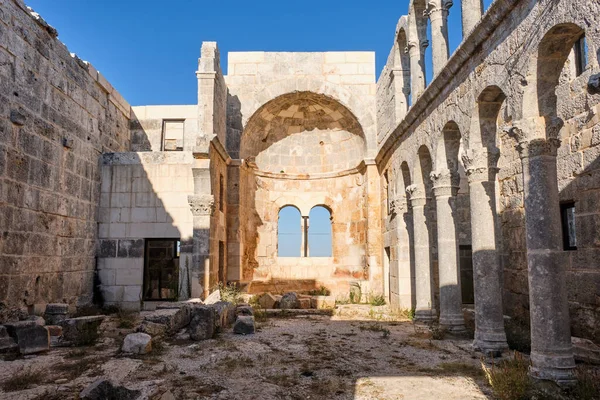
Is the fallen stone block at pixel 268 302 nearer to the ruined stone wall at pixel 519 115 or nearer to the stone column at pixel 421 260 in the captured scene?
the stone column at pixel 421 260

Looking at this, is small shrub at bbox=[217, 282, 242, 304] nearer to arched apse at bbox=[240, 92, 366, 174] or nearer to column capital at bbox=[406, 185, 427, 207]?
arched apse at bbox=[240, 92, 366, 174]

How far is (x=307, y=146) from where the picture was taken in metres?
16.6

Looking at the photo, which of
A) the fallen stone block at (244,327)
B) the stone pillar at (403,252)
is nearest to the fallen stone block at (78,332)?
the fallen stone block at (244,327)

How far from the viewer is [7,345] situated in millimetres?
6637

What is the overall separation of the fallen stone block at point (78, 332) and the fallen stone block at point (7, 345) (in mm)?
679

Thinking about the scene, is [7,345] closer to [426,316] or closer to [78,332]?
[78,332]

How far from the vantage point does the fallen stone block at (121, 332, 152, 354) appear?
21.6 ft

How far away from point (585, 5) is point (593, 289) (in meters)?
4.57

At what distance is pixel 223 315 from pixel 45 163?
468 cm

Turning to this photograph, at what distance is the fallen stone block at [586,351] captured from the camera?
581 cm

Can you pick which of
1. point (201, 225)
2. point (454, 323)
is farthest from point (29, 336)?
point (454, 323)

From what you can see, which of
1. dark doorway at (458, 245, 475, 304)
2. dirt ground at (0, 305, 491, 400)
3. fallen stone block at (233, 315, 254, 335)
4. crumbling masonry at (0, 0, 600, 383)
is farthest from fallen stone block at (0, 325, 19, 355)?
dark doorway at (458, 245, 475, 304)

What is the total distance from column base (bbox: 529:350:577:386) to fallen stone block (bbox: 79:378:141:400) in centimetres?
432

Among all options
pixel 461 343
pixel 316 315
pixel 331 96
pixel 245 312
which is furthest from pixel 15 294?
pixel 331 96
